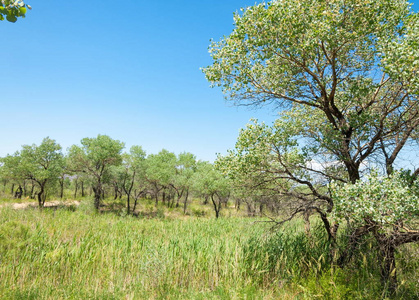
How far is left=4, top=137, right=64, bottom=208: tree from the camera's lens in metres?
34.4

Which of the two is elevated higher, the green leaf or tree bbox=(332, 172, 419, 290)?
the green leaf

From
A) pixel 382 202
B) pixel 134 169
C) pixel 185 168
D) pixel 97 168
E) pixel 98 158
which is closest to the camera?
pixel 382 202

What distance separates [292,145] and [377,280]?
4.81 meters

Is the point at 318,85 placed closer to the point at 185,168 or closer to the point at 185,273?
the point at 185,273

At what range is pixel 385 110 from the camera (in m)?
7.46

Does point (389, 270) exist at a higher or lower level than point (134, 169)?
lower

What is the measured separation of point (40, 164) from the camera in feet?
121

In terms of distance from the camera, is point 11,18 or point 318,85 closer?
point 11,18

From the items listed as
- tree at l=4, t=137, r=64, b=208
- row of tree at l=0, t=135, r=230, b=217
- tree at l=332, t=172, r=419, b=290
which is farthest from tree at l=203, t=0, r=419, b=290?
tree at l=4, t=137, r=64, b=208

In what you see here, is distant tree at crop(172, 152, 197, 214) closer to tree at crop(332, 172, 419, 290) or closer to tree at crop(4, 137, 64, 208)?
tree at crop(4, 137, 64, 208)

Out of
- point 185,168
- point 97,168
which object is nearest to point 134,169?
point 97,168

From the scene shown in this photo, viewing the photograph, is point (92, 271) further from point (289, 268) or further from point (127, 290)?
point (289, 268)

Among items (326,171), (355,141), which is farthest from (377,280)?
(355,141)

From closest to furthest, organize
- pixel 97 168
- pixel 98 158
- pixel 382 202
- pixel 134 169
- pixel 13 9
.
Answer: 1. pixel 13 9
2. pixel 382 202
3. pixel 98 158
4. pixel 97 168
5. pixel 134 169
